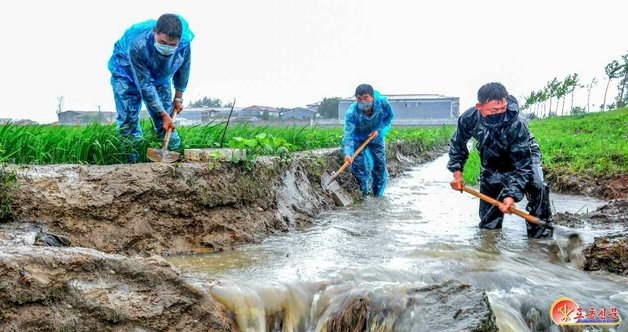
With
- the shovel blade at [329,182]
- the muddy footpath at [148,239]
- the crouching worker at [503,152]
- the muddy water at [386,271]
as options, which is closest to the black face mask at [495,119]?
the crouching worker at [503,152]

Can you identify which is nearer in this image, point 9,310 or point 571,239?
point 9,310

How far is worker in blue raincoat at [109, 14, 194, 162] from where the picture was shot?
4770mm

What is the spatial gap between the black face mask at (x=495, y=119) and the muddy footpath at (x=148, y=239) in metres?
1.33

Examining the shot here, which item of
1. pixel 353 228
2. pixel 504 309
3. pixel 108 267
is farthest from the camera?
pixel 353 228

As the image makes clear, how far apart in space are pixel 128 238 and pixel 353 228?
241 cm

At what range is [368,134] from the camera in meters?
7.76

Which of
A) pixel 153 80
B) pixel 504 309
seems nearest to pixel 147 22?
pixel 153 80

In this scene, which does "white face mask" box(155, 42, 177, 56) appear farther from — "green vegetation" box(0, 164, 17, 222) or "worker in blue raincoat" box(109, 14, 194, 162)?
"green vegetation" box(0, 164, 17, 222)

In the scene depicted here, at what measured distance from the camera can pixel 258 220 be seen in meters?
5.02

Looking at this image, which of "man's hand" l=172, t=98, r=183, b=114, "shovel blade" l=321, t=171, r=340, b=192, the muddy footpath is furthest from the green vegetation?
"shovel blade" l=321, t=171, r=340, b=192

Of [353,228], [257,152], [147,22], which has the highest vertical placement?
[147,22]

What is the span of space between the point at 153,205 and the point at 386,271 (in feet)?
6.43

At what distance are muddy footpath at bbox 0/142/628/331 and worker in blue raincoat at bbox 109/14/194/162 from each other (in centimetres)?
79

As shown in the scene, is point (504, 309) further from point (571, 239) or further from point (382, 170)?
point (382, 170)
